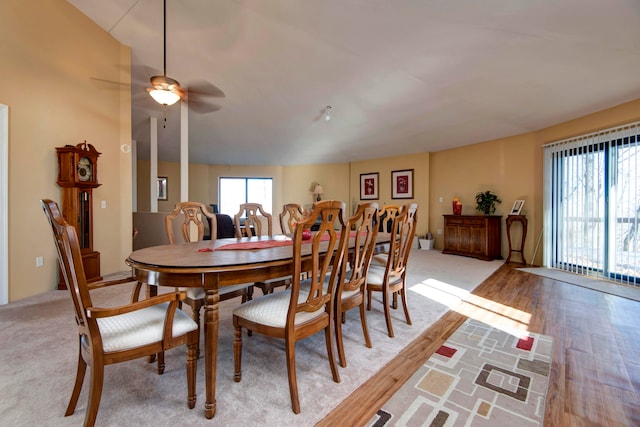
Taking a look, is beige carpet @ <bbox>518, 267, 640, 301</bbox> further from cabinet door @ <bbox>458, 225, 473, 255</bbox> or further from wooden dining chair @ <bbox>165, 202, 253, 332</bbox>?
wooden dining chair @ <bbox>165, 202, 253, 332</bbox>

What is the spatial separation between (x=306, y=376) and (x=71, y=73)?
14.2ft

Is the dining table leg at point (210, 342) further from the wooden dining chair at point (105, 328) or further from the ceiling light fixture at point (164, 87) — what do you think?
the ceiling light fixture at point (164, 87)

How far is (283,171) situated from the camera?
888cm

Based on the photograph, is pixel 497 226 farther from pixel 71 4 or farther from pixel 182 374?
pixel 71 4

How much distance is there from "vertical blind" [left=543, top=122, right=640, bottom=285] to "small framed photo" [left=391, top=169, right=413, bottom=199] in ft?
9.19

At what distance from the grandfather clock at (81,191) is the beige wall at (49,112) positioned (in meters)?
0.13

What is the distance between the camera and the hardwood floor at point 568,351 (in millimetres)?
1352

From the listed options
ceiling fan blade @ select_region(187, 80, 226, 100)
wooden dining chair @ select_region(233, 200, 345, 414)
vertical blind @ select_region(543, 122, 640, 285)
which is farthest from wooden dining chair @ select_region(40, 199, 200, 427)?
vertical blind @ select_region(543, 122, 640, 285)

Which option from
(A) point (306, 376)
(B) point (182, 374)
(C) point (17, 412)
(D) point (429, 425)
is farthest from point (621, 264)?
(C) point (17, 412)

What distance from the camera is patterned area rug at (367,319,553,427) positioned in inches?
51.1

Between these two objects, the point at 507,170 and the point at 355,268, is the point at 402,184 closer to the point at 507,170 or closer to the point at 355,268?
the point at 507,170

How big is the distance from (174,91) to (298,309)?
10.7ft

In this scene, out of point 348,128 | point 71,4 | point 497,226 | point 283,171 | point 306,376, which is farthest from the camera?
point 283,171

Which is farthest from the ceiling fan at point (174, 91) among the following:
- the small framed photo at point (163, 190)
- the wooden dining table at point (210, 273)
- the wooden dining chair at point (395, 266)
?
the small framed photo at point (163, 190)
